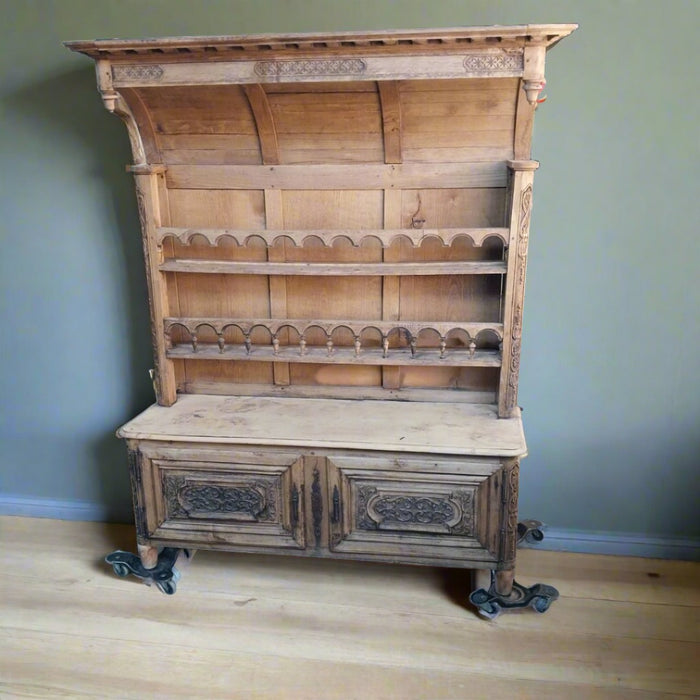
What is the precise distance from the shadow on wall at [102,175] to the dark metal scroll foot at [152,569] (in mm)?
607

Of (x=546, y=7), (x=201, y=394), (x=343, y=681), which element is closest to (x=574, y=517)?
(x=343, y=681)

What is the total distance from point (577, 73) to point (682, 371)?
3.57 ft

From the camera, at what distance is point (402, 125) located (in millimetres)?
2111

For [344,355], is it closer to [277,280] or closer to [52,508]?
[277,280]

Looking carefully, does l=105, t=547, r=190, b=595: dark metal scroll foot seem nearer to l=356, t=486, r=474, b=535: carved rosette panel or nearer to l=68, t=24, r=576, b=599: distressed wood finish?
l=68, t=24, r=576, b=599: distressed wood finish

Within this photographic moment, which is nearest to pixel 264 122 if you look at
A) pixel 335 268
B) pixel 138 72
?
pixel 138 72

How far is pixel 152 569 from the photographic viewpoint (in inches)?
92.3

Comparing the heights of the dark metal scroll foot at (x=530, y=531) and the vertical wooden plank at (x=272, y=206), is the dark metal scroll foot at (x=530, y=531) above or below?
below

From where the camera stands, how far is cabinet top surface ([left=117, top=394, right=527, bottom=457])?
6.76 feet

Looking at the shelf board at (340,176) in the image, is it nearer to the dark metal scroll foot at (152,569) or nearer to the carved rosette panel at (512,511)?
the carved rosette panel at (512,511)

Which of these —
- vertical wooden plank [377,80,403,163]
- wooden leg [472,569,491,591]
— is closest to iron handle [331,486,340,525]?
wooden leg [472,569,491,591]

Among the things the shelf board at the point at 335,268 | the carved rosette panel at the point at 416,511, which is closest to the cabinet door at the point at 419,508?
the carved rosette panel at the point at 416,511

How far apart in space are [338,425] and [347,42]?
1.16 m

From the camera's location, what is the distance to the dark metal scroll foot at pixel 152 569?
2312 millimetres
